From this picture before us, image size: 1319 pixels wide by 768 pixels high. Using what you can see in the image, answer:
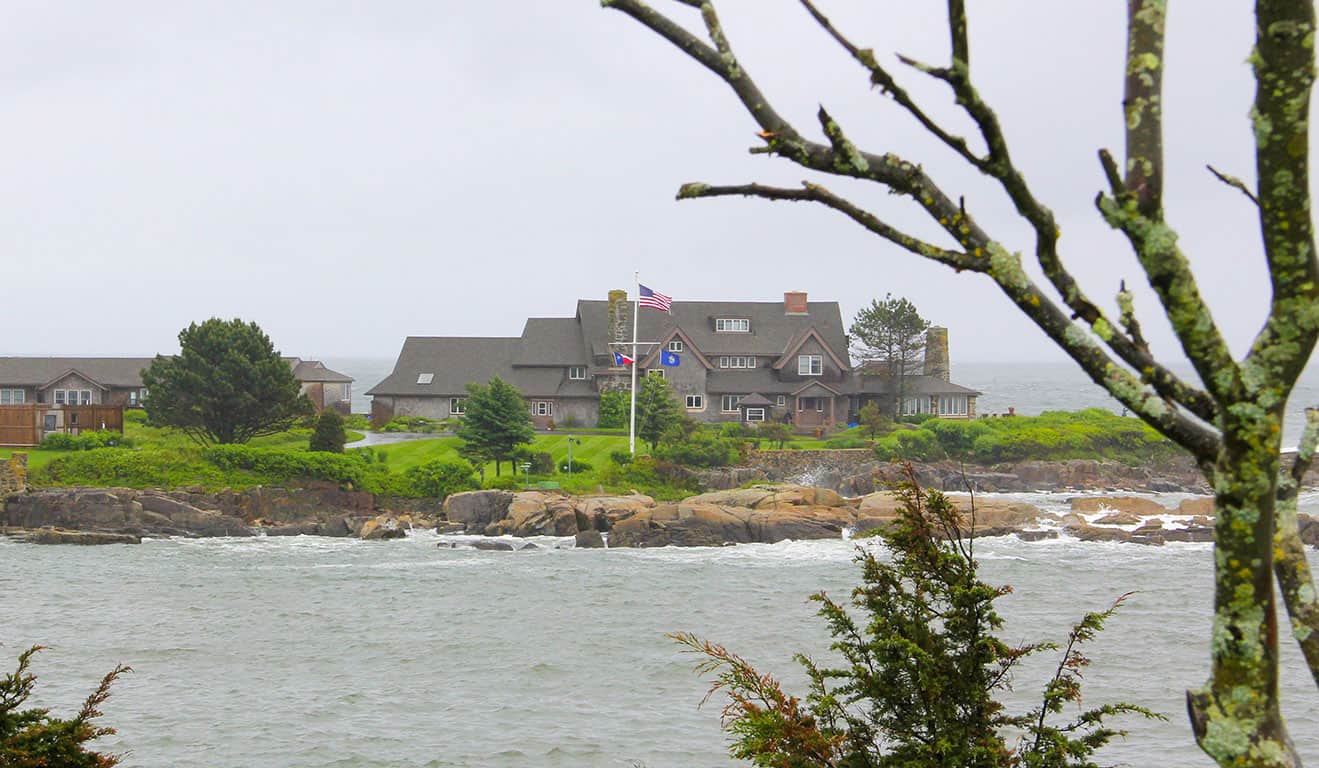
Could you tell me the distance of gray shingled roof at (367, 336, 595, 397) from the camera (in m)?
80.4

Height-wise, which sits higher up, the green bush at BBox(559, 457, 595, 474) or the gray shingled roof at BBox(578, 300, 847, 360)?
the gray shingled roof at BBox(578, 300, 847, 360)

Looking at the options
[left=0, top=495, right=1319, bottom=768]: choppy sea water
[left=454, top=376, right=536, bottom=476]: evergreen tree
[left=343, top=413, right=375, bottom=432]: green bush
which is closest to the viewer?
[left=0, top=495, right=1319, bottom=768]: choppy sea water

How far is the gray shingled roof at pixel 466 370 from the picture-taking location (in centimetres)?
8038

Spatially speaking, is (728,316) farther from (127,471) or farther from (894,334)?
(127,471)

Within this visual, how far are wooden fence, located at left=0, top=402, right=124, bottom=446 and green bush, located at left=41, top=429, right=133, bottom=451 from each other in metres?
1.92

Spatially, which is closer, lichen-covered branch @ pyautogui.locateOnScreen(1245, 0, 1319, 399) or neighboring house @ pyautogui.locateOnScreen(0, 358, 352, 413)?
lichen-covered branch @ pyautogui.locateOnScreen(1245, 0, 1319, 399)

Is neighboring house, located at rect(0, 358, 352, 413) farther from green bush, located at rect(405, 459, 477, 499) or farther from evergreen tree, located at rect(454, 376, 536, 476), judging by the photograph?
green bush, located at rect(405, 459, 477, 499)

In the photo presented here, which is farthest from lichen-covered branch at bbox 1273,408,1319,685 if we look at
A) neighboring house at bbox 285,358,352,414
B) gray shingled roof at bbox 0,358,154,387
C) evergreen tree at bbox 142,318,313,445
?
gray shingled roof at bbox 0,358,154,387

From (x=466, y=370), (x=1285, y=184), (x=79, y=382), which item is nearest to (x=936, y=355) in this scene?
(x=466, y=370)

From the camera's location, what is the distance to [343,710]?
26.3 m

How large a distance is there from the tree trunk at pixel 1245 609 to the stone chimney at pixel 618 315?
3140 inches

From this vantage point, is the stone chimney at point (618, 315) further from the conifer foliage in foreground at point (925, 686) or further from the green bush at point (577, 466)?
the conifer foliage in foreground at point (925, 686)

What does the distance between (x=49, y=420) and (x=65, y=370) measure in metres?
9.96

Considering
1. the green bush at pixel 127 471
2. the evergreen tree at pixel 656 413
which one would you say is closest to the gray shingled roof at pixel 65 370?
the green bush at pixel 127 471
